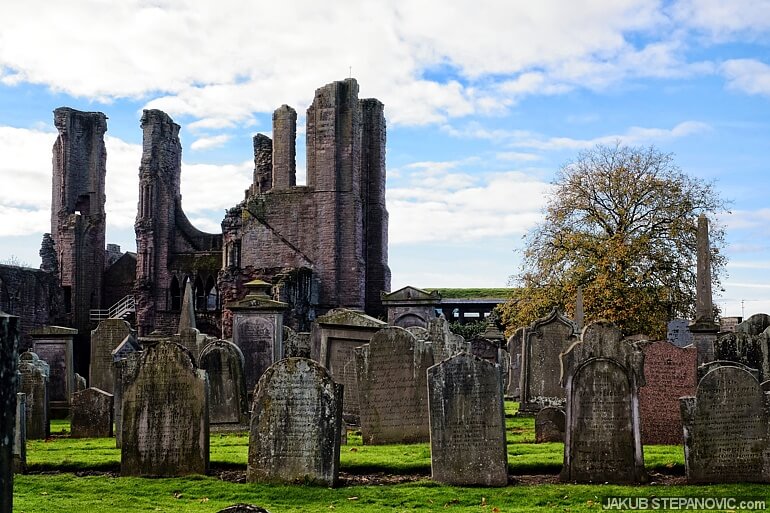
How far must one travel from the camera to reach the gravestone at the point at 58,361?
20.1m

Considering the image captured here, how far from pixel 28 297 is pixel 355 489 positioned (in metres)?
32.3

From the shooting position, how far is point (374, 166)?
4088cm

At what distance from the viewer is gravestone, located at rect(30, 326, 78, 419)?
20119mm

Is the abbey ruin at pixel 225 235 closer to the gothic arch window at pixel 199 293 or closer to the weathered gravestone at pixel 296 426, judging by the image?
the gothic arch window at pixel 199 293

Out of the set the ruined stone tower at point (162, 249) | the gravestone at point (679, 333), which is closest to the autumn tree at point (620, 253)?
the gravestone at point (679, 333)

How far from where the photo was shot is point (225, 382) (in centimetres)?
1452

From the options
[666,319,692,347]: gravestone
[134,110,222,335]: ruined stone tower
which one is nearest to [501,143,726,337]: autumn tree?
[666,319,692,347]: gravestone

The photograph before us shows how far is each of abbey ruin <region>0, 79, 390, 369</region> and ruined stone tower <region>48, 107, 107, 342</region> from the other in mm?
60

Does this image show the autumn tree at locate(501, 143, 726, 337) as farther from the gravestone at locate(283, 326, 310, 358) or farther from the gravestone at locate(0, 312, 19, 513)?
the gravestone at locate(0, 312, 19, 513)

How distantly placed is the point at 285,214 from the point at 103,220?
46.5 feet

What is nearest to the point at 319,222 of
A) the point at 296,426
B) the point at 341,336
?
the point at 341,336

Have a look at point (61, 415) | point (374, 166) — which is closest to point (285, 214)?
point (374, 166)

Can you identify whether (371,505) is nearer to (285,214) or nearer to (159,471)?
(159,471)

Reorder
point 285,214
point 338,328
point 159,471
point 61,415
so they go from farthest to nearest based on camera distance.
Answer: point 285,214 → point 61,415 → point 338,328 → point 159,471
